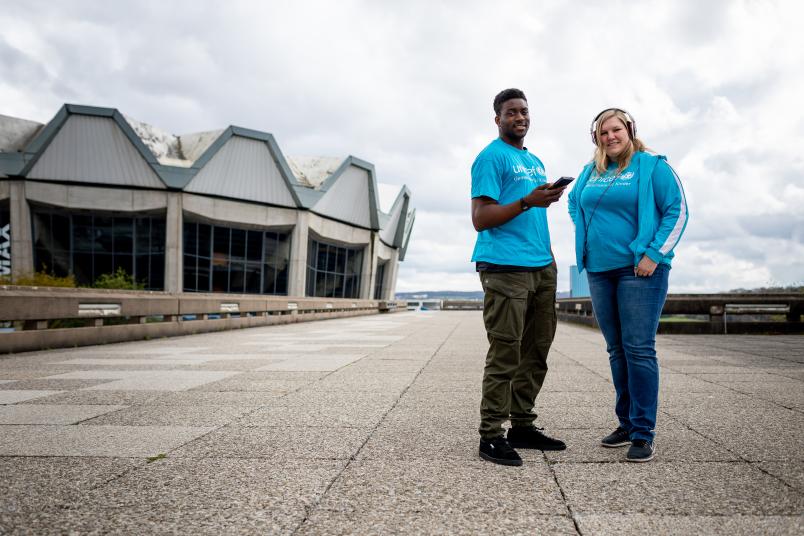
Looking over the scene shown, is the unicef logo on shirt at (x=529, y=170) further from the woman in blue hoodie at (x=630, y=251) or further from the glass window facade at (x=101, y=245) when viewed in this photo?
the glass window facade at (x=101, y=245)

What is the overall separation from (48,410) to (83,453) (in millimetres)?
1641

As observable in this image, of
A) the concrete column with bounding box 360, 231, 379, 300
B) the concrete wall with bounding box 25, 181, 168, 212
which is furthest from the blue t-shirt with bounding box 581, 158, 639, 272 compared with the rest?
the concrete column with bounding box 360, 231, 379, 300

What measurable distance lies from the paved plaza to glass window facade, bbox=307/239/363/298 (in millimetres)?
38213

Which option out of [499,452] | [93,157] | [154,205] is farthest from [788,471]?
[93,157]

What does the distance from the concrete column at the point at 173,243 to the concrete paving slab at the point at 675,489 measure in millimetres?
35573

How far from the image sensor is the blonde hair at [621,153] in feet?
10.9

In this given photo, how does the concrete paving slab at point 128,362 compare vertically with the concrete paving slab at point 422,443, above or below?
below

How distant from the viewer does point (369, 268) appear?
51875 mm

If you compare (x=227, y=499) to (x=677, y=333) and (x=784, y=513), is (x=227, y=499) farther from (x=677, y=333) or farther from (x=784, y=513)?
(x=677, y=333)

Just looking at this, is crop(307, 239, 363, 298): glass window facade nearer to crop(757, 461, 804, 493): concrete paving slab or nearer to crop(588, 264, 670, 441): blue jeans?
crop(588, 264, 670, 441): blue jeans

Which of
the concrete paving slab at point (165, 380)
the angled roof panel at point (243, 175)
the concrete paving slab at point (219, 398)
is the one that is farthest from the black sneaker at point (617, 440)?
the angled roof panel at point (243, 175)

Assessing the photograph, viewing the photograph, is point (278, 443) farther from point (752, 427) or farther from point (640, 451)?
point (752, 427)

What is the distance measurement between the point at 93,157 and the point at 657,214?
37.7 m

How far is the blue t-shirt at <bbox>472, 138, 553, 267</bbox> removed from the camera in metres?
3.21
